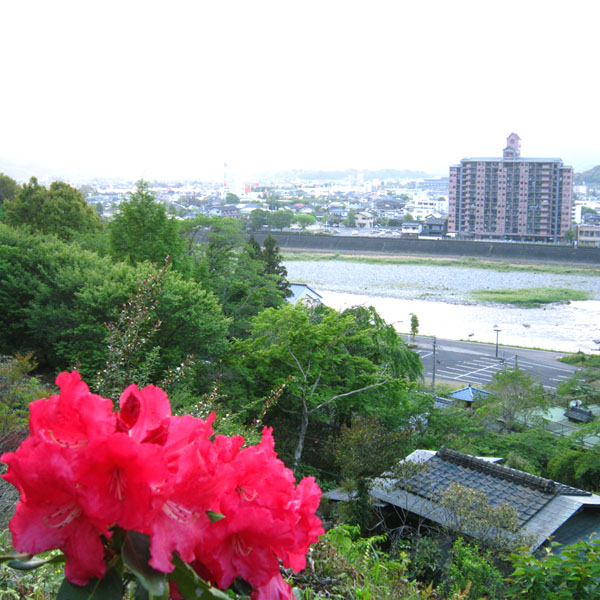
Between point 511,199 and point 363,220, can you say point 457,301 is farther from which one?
point 363,220

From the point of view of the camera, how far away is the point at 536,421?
52.4 ft

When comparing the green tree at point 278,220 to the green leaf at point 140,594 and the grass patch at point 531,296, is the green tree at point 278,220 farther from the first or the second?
the green leaf at point 140,594

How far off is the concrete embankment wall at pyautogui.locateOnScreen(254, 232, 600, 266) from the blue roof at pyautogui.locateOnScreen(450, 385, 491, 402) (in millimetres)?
32501

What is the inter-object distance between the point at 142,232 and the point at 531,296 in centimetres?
2558

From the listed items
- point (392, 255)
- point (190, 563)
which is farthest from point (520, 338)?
point (190, 563)

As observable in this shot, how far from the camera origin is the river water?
28.1 meters

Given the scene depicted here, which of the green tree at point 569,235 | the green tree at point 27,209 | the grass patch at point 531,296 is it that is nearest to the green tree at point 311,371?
the green tree at point 27,209

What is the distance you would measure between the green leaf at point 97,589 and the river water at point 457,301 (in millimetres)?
21882

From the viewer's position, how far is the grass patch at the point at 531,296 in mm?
34562

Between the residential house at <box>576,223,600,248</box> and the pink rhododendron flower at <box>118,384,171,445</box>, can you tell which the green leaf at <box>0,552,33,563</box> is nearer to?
the pink rhododendron flower at <box>118,384,171,445</box>

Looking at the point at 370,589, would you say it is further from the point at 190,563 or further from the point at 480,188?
the point at 480,188

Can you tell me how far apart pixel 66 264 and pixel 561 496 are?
9.83m

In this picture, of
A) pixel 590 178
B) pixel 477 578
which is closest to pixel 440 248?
pixel 477 578

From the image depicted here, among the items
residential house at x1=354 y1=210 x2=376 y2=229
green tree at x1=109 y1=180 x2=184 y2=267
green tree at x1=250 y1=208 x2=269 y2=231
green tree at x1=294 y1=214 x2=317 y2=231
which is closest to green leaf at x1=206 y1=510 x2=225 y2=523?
green tree at x1=109 y1=180 x2=184 y2=267
